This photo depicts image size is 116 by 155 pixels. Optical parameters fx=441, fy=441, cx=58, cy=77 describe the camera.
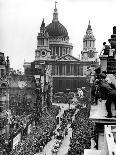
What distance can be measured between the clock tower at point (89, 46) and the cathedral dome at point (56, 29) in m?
12.7

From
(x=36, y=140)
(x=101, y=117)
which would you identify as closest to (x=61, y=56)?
(x=36, y=140)

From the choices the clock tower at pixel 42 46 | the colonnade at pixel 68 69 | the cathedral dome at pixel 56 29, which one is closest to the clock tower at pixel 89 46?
the colonnade at pixel 68 69

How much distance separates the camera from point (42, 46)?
145m

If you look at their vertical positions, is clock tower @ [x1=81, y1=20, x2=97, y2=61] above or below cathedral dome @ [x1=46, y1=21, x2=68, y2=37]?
below

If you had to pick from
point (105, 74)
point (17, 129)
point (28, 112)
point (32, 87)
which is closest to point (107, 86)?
point (105, 74)

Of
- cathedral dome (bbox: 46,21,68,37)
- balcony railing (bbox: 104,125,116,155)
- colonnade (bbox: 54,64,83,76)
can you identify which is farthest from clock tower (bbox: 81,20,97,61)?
balcony railing (bbox: 104,125,116,155)

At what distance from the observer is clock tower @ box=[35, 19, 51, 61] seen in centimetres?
14341

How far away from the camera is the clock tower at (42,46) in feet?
471

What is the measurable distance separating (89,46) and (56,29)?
17.4 m

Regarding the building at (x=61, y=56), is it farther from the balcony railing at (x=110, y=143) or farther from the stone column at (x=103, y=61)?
the balcony railing at (x=110, y=143)

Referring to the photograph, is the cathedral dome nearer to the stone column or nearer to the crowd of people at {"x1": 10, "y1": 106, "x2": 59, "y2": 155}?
the crowd of people at {"x1": 10, "y1": 106, "x2": 59, "y2": 155}

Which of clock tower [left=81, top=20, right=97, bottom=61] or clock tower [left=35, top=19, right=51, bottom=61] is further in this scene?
clock tower [left=81, top=20, right=97, bottom=61]

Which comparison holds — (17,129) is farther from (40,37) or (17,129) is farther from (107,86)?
(40,37)

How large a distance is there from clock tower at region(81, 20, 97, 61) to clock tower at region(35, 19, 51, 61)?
12257 millimetres
